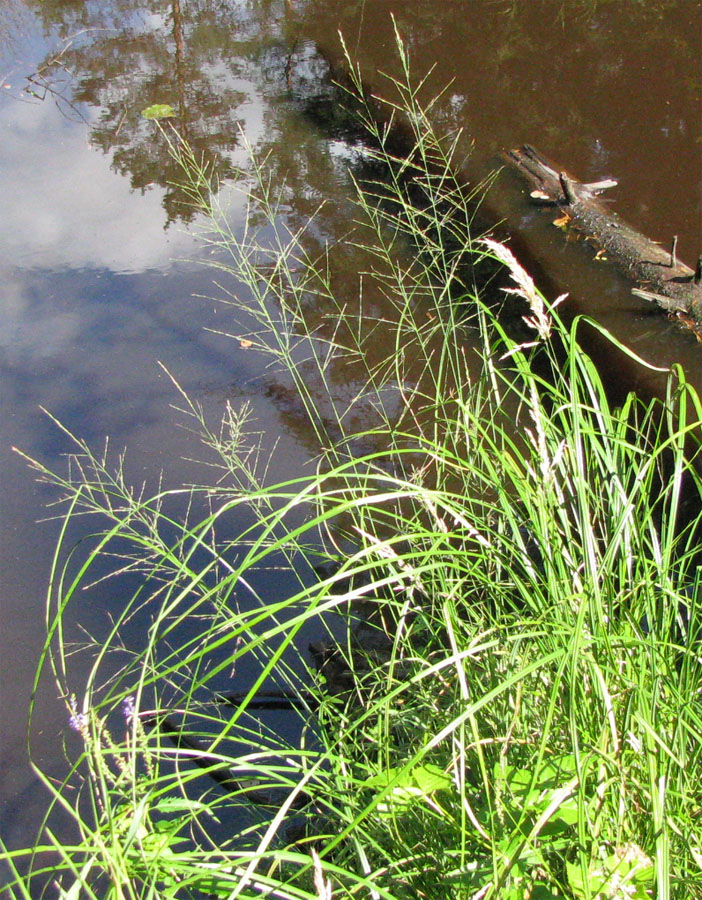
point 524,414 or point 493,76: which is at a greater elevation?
point 493,76

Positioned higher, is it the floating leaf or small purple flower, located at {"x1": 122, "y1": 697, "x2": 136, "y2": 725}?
small purple flower, located at {"x1": 122, "y1": 697, "x2": 136, "y2": 725}

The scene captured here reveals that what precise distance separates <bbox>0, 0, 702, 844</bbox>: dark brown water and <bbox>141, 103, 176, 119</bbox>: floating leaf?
4.7 inches

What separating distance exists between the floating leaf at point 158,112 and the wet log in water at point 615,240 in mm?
2530

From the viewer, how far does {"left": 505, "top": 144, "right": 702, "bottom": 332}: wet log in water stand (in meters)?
3.23

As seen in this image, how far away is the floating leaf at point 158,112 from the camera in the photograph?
5461 mm

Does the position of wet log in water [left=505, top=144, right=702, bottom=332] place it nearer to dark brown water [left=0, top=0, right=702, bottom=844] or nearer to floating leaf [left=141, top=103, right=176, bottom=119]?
dark brown water [left=0, top=0, right=702, bottom=844]

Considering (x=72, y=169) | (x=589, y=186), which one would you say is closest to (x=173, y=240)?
(x=72, y=169)

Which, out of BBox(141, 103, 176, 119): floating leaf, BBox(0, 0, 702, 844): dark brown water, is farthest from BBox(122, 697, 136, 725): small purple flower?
BBox(141, 103, 176, 119): floating leaf

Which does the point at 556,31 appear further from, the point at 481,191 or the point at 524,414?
the point at 524,414

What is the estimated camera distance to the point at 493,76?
5.53 meters

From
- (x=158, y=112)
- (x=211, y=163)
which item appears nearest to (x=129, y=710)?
(x=211, y=163)

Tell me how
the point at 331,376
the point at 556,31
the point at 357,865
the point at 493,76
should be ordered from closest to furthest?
the point at 357,865 < the point at 331,376 < the point at 493,76 < the point at 556,31

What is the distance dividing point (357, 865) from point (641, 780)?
519 millimetres

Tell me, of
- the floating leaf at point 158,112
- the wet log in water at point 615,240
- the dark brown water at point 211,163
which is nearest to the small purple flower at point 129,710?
the dark brown water at point 211,163
